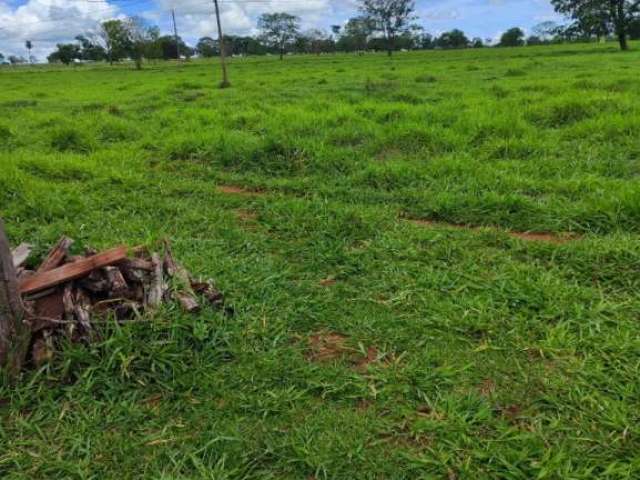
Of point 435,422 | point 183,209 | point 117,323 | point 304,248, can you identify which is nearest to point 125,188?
point 183,209

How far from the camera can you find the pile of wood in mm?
2717

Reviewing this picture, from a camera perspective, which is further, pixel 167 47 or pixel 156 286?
pixel 167 47

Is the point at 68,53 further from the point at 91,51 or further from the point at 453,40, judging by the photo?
the point at 453,40

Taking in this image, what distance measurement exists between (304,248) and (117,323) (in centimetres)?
183

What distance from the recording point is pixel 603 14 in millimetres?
32031

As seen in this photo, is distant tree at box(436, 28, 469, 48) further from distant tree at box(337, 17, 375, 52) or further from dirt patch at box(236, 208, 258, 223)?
dirt patch at box(236, 208, 258, 223)

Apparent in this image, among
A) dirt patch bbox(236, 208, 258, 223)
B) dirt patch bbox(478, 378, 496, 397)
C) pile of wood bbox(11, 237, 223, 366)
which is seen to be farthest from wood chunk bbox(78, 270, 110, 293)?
dirt patch bbox(236, 208, 258, 223)

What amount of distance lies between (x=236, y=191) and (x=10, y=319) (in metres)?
3.63

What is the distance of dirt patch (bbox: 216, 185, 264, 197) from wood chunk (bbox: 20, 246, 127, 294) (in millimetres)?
2965

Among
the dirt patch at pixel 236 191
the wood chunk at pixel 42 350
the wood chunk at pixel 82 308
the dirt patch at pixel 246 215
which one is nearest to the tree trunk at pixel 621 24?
the dirt patch at pixel 236 191

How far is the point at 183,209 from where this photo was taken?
5352mm

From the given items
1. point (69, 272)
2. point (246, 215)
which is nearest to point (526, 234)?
point (246, 215)

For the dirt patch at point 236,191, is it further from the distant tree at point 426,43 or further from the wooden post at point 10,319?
the distant tree at point 426,43

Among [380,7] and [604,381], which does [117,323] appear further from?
[380,7]
